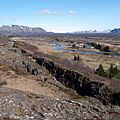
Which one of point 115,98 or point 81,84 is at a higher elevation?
point 115,98

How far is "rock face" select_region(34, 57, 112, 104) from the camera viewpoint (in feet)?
130

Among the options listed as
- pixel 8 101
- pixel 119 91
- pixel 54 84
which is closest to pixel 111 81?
pixel 119 91

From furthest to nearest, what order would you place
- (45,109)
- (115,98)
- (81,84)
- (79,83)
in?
(79,83), (81,84), (115,98), (45,109)

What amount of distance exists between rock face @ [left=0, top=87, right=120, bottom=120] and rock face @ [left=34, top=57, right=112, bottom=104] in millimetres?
8500

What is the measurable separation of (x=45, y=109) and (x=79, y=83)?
21.0 m

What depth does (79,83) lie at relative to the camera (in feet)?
153

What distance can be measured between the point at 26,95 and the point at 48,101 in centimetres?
281

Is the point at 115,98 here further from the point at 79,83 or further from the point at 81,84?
the point at 79,83

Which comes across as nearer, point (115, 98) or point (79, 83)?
point (115, 98)

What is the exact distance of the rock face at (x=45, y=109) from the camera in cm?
2452

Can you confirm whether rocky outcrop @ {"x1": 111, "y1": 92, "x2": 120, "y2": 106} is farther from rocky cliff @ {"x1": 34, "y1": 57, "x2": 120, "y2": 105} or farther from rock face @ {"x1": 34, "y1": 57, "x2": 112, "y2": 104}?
rock face @ {"x1": 34, "y1": 57, "x2": 112, "y2": 104}

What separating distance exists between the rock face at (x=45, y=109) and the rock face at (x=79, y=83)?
8500 millimetres

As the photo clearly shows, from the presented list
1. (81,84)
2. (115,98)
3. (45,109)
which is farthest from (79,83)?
(45,109)

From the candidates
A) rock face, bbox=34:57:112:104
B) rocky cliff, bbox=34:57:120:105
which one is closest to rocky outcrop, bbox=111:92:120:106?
rocky cliff, bbox=34:57:120:105
